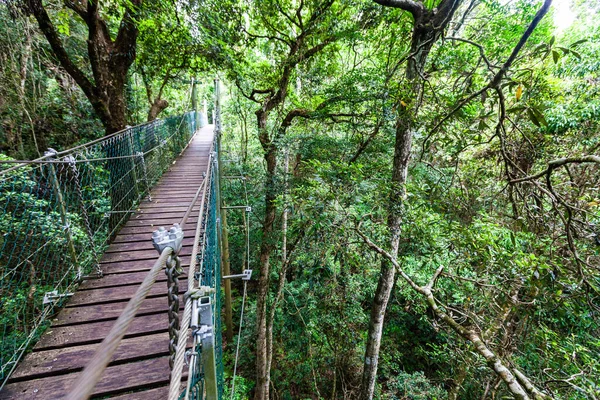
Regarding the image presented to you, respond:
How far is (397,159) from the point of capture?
3.27 meters

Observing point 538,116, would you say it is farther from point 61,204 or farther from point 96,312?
point 61,204

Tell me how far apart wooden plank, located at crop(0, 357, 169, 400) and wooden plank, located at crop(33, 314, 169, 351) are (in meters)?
0.22

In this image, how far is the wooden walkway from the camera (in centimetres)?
136

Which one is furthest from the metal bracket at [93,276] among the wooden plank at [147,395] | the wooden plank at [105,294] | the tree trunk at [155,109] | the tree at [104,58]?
the tree trunk at [155,109]

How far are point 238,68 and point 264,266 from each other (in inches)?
169

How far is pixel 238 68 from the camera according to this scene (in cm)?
490

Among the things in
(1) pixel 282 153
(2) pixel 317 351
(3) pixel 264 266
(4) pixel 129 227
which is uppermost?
(1) pixel 282 153

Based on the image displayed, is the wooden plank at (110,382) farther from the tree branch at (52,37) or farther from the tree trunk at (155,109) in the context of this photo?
the tree trunk at (155,109)

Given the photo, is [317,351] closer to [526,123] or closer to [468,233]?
[468,233]

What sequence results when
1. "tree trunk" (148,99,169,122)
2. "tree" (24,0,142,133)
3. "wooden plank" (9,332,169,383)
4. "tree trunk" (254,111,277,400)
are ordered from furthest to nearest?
1. "tree trunk" (148,99,169,122)
2. "tree trunk" (254,111,277,400)
3. "tree" (24,0,142,133)
4. "wooden plank" (9,332,169,383)

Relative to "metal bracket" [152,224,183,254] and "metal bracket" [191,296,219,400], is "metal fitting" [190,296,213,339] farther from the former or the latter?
"metal bracket" [152,224,183,254]

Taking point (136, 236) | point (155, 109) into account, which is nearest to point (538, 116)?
point (136, 236)

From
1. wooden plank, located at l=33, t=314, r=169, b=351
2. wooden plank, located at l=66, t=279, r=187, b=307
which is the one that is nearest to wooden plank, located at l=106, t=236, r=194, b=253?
wooden plank, located at l=66, t=279, r=187, b=307

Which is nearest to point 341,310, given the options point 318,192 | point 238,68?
point 318,192
